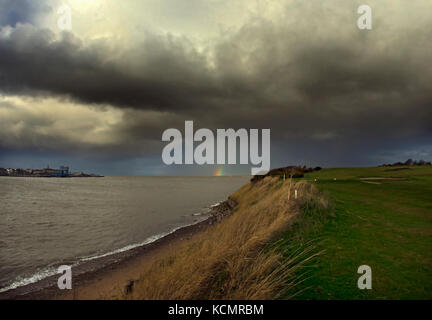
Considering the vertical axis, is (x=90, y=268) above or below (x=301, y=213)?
below

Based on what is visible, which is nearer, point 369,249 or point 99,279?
point 369,249

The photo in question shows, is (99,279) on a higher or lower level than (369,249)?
lower

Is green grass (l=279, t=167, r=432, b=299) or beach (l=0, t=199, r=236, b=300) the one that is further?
beach (l=0, t=199, r=236, b=300)

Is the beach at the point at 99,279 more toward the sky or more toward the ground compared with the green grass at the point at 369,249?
more toward the ground

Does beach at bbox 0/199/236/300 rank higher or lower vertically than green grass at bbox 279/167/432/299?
lower

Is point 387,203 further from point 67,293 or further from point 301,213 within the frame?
point 67,293

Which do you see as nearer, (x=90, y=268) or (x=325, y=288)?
(x=325, y=288)

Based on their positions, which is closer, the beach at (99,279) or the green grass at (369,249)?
the green grass at (369,249)

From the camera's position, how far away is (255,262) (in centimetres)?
494
